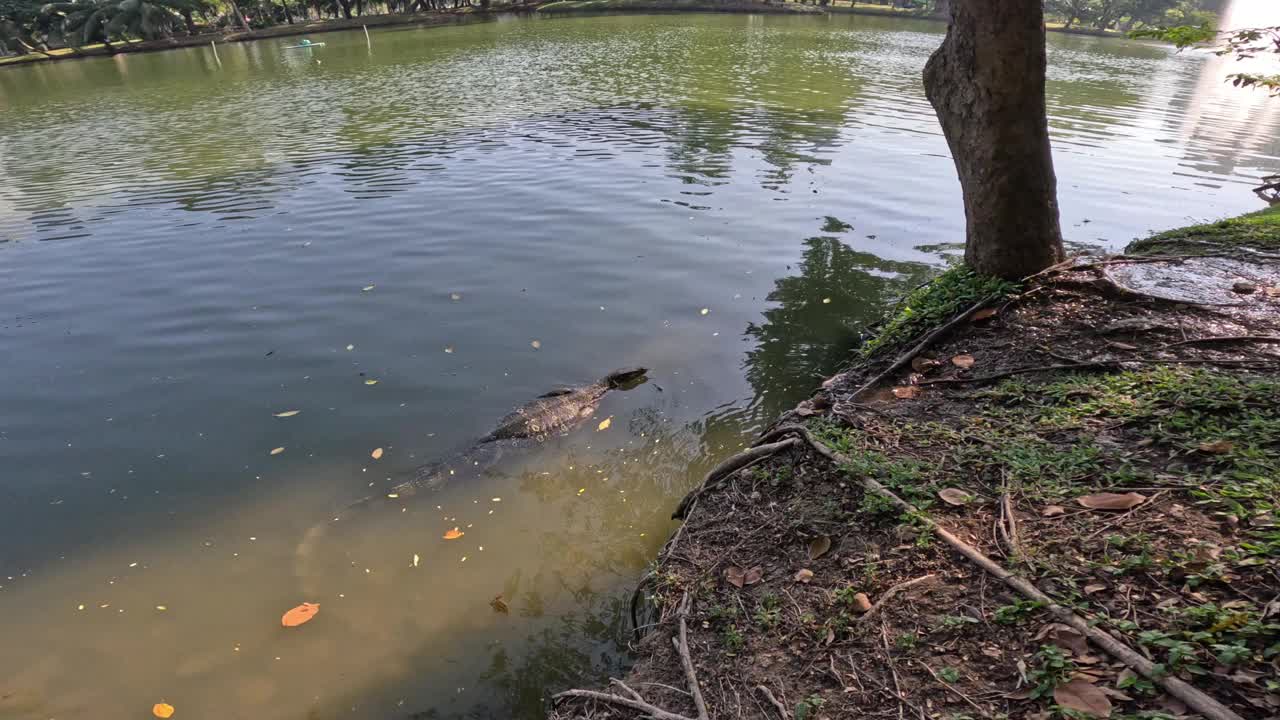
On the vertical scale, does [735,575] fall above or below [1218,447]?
below

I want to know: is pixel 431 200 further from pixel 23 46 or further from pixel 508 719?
pixel 23 46

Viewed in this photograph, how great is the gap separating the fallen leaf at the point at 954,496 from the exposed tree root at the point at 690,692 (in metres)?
1.26

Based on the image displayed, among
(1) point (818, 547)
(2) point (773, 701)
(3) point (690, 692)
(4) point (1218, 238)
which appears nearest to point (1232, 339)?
(1) point (818, 547)

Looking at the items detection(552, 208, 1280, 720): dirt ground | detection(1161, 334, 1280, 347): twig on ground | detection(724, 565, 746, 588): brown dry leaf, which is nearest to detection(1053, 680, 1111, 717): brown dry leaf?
detection(552, 208, 1280, 720): dirt ground

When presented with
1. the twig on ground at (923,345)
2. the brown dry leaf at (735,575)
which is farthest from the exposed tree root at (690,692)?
the twig on ground at (923,345)

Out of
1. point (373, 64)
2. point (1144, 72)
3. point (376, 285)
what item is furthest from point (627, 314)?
point (1144, 72)

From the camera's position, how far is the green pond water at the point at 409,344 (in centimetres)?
369

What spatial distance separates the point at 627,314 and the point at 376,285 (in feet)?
10.1

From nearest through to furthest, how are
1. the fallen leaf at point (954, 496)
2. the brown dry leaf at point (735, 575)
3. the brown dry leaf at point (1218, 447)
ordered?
the brown dry leaf at point (1218, 447)
the fallen leaf at point (954, 496)
the brown dry leaf at point (735, 575)

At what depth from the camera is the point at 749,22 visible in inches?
1661

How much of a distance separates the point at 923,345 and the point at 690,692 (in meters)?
3.10

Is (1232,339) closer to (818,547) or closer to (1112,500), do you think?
Result: (1112,500)

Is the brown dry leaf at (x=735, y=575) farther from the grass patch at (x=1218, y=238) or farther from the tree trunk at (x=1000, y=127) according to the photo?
the grass patch at (x=1218, y=238)

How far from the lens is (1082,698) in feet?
6.54
